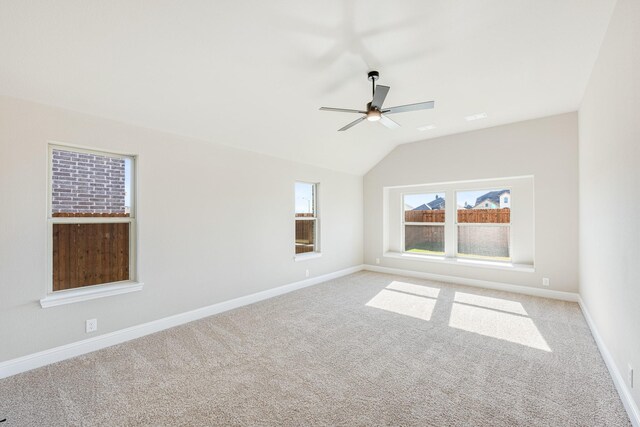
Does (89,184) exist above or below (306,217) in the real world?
above

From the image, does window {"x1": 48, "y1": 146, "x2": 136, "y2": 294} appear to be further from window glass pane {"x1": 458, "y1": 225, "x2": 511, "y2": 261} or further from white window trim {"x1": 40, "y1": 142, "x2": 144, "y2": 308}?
window glass pane {"x1": 458, "y1": 225, "x2": 511, "y2": 261}

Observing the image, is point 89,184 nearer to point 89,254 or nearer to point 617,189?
point 89,254

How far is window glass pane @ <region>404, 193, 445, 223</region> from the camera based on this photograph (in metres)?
6.10

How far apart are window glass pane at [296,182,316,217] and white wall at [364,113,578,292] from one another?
83.7 inches

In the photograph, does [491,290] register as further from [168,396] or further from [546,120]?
[168,396]

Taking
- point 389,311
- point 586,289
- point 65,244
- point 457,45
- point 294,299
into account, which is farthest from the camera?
point 294,299

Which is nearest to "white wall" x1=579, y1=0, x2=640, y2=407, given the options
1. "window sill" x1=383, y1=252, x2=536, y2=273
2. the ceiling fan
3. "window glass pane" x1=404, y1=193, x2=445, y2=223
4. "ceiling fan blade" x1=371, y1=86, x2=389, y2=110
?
the ceiling fan

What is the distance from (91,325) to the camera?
2869 millimetres

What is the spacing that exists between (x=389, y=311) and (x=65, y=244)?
3.89m

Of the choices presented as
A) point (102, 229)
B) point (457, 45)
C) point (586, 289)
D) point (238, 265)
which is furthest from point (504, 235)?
point (102, 229)

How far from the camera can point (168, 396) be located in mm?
2168

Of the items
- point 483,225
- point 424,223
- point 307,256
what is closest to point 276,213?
point 307,256

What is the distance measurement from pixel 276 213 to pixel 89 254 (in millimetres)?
2535

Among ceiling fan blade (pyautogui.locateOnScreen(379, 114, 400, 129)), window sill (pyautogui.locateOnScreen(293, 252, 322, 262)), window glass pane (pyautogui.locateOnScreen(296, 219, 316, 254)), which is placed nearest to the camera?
ceiling fan blade (pyautogui.locateOnScreen(379, 114, 400, 129))
